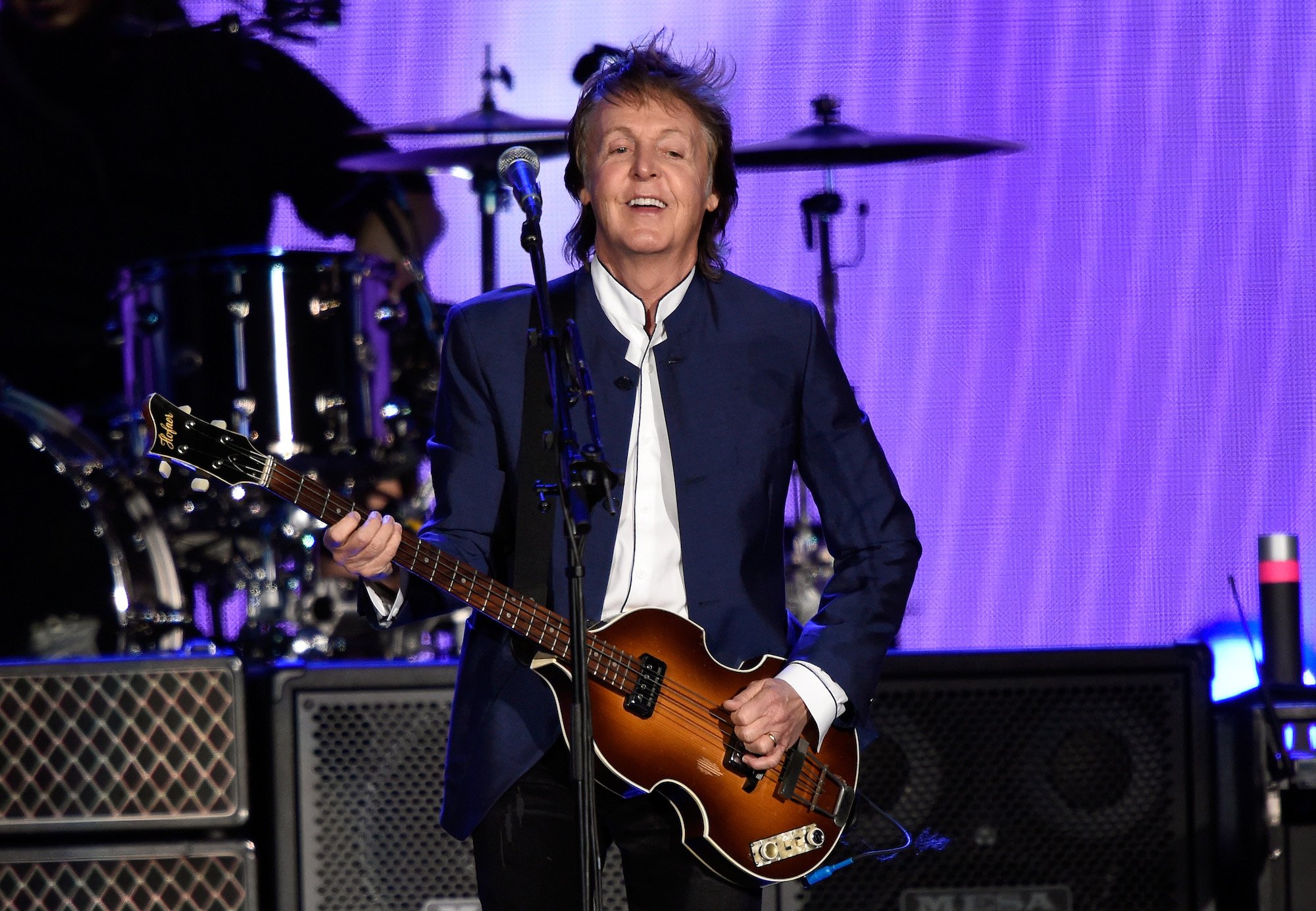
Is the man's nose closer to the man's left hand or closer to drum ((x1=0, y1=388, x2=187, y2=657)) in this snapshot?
the man's left hand

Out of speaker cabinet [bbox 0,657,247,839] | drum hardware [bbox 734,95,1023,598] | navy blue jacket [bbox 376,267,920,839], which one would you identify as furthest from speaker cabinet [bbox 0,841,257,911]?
drum hardware [bbox 734,95,1023,598]

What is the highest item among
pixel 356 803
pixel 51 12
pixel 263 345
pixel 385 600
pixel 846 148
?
pixel 51 12

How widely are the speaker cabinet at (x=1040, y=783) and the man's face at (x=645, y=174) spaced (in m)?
1.21

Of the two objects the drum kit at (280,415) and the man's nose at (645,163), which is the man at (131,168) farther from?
the man's nose at (645,163)

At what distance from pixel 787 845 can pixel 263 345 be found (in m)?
2.86

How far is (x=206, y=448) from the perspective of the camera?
2.06 m

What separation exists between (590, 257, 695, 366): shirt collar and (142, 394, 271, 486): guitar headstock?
595mm

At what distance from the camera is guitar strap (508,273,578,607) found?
2133mm

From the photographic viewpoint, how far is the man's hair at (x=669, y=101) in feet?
7.44

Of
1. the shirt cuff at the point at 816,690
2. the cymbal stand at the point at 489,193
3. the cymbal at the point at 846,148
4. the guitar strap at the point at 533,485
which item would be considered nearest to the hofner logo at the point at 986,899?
the shirt cuff at the point at 816,690

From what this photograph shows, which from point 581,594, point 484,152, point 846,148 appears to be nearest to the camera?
point 581,594

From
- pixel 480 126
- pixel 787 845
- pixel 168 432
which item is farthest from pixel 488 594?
pixel 480 126

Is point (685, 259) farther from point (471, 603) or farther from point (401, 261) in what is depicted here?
point (401, 261)

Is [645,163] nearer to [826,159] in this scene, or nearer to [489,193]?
[826,159]
